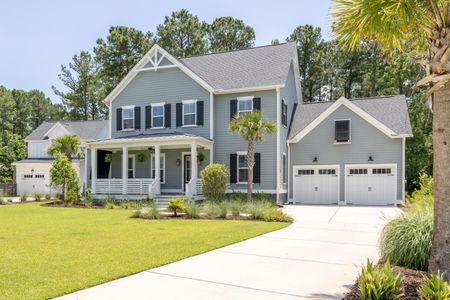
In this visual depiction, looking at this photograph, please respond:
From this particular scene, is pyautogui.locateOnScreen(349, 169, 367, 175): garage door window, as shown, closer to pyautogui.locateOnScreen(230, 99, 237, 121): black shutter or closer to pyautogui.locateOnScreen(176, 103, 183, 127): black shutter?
pyautogui.locateOnScreen(230, 99, 237, 121): black shutter

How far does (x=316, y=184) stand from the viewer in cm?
2256

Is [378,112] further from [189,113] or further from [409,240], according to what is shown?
[409,240]

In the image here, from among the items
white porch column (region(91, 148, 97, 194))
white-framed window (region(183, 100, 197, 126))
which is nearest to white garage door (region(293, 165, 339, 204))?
white-framed window (region(183, 100, 197, 126))

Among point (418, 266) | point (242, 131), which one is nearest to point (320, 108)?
point (242, 131)

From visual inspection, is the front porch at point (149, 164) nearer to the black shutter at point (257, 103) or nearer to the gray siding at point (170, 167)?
the gray siding at point (170, 167)

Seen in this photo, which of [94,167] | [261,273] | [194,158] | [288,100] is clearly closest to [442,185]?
[261,273]

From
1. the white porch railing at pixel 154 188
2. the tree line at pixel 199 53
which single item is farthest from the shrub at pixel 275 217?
the tree line at pixel 199 53

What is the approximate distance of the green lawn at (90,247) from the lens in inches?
225

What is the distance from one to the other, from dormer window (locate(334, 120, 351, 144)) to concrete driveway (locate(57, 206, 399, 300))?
12495 millimetres

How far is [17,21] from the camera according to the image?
16.0 m

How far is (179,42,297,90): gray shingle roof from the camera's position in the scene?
21.9m

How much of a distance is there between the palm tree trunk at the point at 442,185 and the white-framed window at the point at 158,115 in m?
19.8

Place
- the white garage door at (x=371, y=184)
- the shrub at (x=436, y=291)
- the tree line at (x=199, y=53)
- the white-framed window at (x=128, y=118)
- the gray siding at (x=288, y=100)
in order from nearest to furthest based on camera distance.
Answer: the shrub at (x=436, y=291) < the white garage door at (x=371, y=184) < the gray siding at (x=288, y=100) < the white-framed window at (x=128, y=118) < the tree line at (x=199, y=53)

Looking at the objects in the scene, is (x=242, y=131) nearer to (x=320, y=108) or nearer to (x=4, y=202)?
(x=320, y=108)
